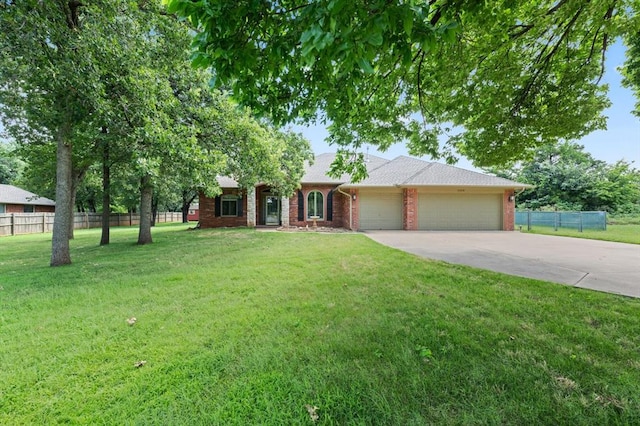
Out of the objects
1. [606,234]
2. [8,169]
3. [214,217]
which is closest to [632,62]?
[606,234]

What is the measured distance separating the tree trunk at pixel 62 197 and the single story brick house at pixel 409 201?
1051 cm

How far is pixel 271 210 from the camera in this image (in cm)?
1948

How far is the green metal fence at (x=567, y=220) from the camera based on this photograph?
1579 centimetres

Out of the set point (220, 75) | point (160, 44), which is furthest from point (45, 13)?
point (220, 75)

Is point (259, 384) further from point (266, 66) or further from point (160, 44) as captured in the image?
point (160, 44)

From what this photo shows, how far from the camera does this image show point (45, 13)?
199 inches

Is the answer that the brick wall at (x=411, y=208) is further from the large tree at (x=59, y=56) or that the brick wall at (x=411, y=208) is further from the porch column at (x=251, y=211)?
the large tree at (x=59, y=56)

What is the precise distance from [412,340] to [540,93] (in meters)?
7.30

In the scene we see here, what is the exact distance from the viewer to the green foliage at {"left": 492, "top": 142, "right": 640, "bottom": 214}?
2452 centimetres

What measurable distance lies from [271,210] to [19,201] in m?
24.8

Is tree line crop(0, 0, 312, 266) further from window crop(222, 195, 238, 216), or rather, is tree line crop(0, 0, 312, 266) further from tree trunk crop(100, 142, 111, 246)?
window crop(222, 195, 238, 216)

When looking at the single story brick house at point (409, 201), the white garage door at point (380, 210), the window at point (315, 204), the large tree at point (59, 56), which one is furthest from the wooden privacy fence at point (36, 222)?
the white garage door at point (380, 210)

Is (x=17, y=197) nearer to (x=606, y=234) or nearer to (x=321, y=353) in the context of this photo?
(x=321, y=353)

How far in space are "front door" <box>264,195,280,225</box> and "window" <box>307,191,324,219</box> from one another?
270 cm
